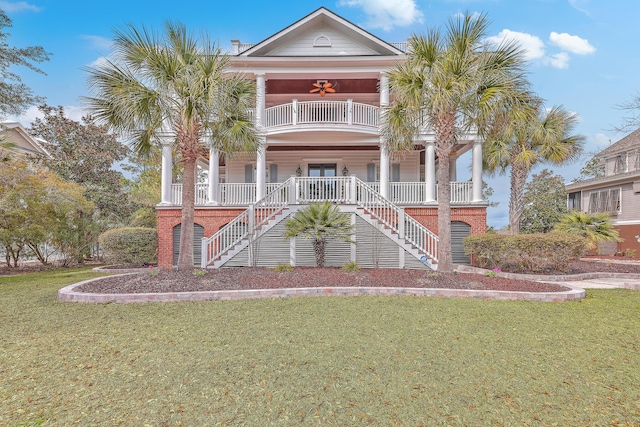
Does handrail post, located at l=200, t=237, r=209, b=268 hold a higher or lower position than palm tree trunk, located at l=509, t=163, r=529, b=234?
lower

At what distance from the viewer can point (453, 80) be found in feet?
27.2

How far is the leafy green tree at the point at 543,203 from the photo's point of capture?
2158cm

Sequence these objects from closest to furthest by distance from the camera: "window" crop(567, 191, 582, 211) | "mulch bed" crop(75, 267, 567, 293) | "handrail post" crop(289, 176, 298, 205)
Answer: "mulch bed" crop(75, 267, 567, 293) → "handrail post" crop(289, 176, 298, 205) → "window" crop(567, 191, 582, 211)

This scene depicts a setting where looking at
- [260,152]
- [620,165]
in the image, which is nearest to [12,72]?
[260,152]

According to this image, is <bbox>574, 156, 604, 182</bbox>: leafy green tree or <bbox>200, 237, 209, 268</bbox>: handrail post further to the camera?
<bbox>574, 156, 604, 182</bbox>: leafy green tree

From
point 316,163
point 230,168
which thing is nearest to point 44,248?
point 230,168

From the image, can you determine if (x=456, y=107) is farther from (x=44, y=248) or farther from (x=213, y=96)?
(x=44, y=248)

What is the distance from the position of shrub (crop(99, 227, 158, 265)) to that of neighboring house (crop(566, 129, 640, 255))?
2331cm

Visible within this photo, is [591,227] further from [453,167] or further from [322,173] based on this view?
[322,173]

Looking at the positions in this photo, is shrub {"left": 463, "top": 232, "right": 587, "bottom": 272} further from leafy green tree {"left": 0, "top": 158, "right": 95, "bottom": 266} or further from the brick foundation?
leafy green tree {"left": 0, "top": 158, "right": 95, "bottom": 266}

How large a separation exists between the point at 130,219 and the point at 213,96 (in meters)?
12.0

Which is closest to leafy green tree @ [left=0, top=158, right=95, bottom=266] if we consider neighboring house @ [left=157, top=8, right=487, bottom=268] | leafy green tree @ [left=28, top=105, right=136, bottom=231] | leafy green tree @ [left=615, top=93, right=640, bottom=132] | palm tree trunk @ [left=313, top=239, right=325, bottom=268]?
leafy green tree @ [left=28, top=105, right=136, bottom=231]

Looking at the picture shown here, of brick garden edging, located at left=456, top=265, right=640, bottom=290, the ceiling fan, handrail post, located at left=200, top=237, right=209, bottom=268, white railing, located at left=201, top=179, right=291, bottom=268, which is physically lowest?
brick garden edging, located at left=456, top=265, right=640, bottom=290

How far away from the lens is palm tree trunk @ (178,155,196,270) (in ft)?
28.5
